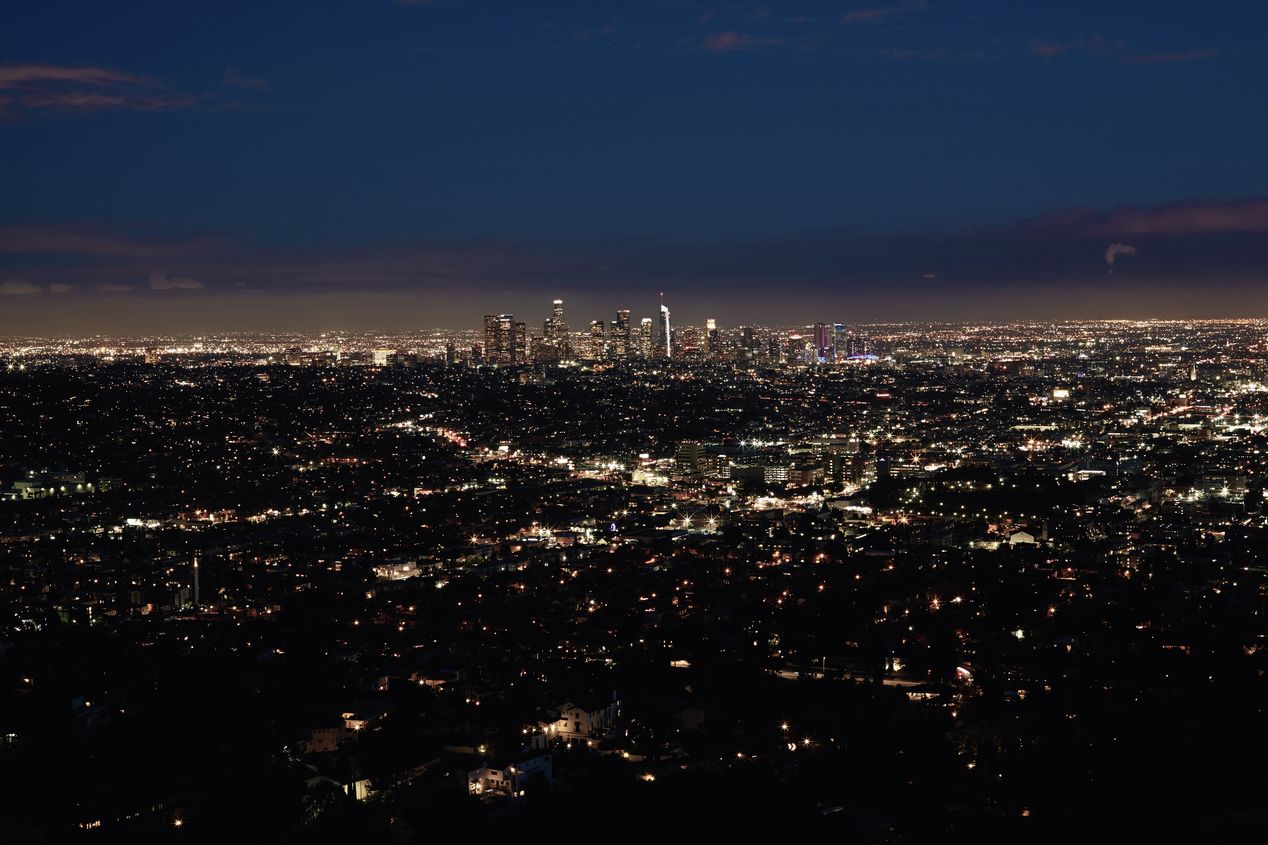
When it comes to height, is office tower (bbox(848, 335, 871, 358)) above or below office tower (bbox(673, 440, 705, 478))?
above

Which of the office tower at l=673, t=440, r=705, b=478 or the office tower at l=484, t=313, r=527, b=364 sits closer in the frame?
the office tower at l=673, t=440, r=705, b=478

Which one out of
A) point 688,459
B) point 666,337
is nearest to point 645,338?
point 666,337

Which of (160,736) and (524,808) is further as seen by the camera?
(160,736)

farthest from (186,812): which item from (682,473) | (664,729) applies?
(682,473)

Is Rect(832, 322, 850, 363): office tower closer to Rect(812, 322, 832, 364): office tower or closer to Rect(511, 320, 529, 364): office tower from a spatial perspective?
Rect(812, 322, 832, 364): office tower

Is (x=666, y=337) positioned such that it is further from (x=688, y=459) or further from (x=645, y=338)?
(x=688, y=459)

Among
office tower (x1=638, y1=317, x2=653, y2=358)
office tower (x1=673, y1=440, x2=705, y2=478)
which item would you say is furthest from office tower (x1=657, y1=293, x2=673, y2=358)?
office tower (x1=673, y1=440, x2=705, y2=478)

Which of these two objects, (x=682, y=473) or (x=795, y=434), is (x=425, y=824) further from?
(x=795, y=434)

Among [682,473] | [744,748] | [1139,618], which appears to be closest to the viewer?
[744,748]
